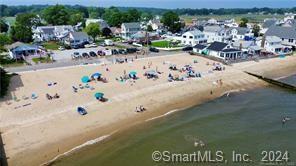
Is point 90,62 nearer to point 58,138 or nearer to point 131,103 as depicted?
point 131,103

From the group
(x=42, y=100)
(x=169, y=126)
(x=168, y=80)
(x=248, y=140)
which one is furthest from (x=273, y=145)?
(x=42, y=100)

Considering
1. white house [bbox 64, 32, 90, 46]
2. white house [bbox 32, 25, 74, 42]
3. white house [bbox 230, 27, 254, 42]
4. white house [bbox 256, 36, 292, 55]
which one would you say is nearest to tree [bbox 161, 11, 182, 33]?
white house [bbox 230, 27, 254, 42]

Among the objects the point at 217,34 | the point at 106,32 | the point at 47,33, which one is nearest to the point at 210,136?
the point at 217,34

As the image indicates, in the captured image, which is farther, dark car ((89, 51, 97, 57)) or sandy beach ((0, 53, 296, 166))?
dark car ((89, 51, 97, 57))

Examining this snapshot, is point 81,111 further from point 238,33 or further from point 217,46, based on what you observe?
point 238,33

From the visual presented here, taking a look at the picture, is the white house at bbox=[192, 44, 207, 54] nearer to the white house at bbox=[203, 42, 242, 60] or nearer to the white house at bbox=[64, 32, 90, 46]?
the white house at bbox=[203, 42, 242, 60]

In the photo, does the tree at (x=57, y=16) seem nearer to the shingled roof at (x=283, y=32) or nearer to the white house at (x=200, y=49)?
the white house at (x=200, y=49)
